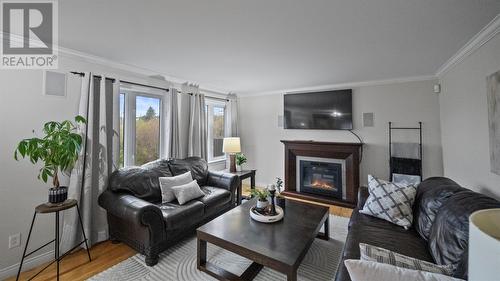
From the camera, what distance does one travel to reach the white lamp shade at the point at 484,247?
1.59 feet

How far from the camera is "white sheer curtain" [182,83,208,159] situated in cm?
401

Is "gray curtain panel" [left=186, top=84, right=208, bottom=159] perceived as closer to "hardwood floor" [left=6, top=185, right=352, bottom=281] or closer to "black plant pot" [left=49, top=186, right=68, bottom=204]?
"hardwood floor" [left=6, top=185, right=352, bottom=281]

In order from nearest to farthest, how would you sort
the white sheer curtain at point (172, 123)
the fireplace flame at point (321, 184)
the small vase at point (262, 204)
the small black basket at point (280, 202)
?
the small vase at point (262, 204)
the small black basket at point (280, 202)
the white sheer curtain at point (172, 123)
the fireplace flame at point (321, 184)

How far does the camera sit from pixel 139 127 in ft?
11.1

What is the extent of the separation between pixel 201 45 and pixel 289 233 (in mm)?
2219

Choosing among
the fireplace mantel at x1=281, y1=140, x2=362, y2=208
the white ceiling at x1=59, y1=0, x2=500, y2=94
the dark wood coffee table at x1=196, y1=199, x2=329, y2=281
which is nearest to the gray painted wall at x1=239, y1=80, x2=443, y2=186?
the fireplace mantel at x1=281, y1=140, x2=362, y2=208

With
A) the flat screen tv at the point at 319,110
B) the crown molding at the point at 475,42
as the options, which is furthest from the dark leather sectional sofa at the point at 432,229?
the flat screen tv at the point at 319,110

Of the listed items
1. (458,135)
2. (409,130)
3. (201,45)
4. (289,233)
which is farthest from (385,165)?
(201,45)

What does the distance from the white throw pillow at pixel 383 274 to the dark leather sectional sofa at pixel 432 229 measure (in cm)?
31

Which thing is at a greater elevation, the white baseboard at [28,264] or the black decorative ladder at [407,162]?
the black decorative ladder at [407,162]

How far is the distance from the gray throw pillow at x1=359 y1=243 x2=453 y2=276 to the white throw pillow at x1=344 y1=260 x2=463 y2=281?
0.78ft

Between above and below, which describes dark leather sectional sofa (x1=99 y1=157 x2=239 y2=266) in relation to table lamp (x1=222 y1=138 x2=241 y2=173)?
below

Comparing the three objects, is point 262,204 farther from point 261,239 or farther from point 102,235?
point 102,235

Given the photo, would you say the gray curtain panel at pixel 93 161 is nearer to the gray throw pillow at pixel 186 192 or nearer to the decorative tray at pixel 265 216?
the gray throw pillow at pixel 186 192
